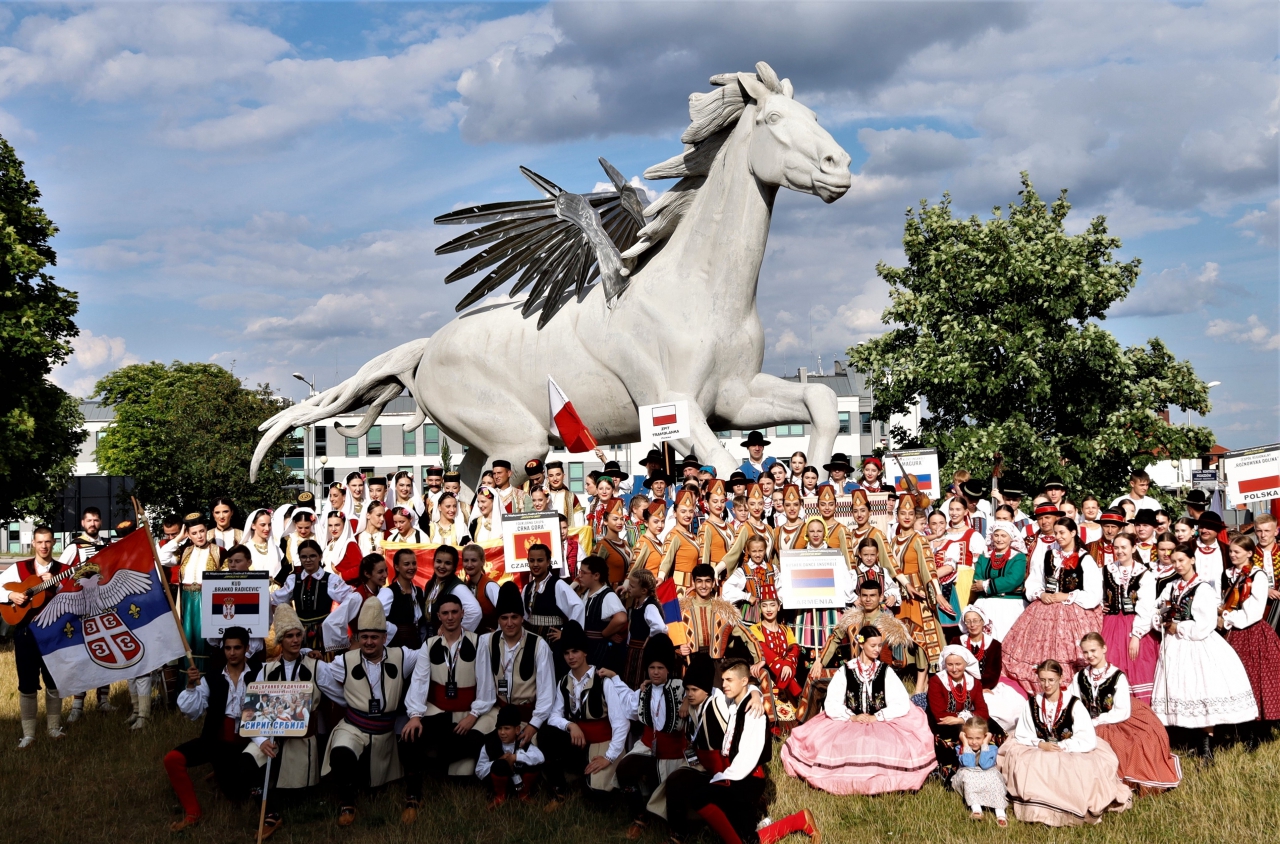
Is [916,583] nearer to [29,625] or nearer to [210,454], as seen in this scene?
[29,625]

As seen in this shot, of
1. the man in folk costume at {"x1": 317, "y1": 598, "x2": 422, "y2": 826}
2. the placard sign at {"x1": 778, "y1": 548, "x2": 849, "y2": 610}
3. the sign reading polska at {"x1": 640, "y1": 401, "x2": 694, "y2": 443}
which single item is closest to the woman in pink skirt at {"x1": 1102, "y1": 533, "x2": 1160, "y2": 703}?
the placard sign at {"x1": 778, "y1": 548, "x2": 849, "y2": 610}

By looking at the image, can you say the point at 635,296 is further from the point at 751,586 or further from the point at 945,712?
the point at 945,712

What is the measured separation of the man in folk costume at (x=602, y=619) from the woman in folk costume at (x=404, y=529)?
2.38m

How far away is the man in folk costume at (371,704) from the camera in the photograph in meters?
7.51

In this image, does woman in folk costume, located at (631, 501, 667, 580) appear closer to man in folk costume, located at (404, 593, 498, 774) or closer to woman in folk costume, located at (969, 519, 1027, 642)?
man in folk costume, located at (404, 593, 498, 774)

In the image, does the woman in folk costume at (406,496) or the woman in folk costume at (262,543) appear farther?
the woman in folk costume at (406,496)

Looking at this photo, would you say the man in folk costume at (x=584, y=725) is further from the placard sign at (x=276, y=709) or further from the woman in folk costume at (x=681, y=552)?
the woman in folk costume at (x=681, y=552)

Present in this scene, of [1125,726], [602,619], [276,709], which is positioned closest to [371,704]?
[276,709]

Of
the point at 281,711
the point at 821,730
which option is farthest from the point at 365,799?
the point at 821,730

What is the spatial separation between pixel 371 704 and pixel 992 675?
14.7 ft

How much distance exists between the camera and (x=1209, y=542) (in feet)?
28.5

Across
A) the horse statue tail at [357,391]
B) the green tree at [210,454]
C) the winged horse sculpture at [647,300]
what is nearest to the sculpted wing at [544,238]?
the winged horse sculpture at [647,300]

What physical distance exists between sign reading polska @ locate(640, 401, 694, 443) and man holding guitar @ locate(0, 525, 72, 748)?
5239mm

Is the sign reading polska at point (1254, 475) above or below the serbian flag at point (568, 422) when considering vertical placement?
below
